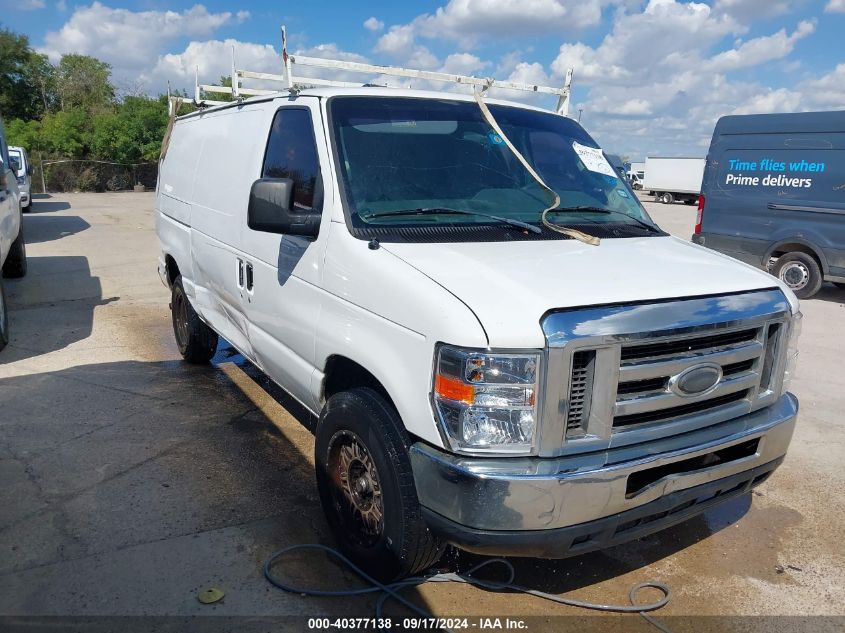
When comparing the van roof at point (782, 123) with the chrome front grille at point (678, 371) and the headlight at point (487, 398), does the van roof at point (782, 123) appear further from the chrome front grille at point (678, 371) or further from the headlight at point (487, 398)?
the headlight at point (487, 398)

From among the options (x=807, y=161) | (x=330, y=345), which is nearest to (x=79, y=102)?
(x=807, y=161)

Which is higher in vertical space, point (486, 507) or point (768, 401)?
point (768, 401)

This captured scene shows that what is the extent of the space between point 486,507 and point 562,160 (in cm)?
235

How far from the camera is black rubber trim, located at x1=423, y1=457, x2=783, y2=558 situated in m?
2.58

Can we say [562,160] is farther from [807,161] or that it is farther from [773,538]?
[807,161]

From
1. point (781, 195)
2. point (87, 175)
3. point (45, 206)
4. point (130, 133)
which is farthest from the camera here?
point (130, 133)

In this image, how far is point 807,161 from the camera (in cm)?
1023

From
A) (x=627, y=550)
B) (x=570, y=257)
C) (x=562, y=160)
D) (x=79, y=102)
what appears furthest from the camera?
(x=79, y=102)

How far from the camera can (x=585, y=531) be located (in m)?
2.63

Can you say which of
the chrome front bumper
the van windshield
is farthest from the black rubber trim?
the van windshield

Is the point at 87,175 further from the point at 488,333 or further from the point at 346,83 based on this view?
the point at 488,333

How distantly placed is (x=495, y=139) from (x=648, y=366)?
180 centimetres

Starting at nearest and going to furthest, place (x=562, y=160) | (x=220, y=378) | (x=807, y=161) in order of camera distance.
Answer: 1. (x=562, y=160)
2. (x=220, y=378)
3. (x=807, y=161)

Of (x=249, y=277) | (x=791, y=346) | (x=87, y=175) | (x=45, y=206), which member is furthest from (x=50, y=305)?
(x=87, y=175)
